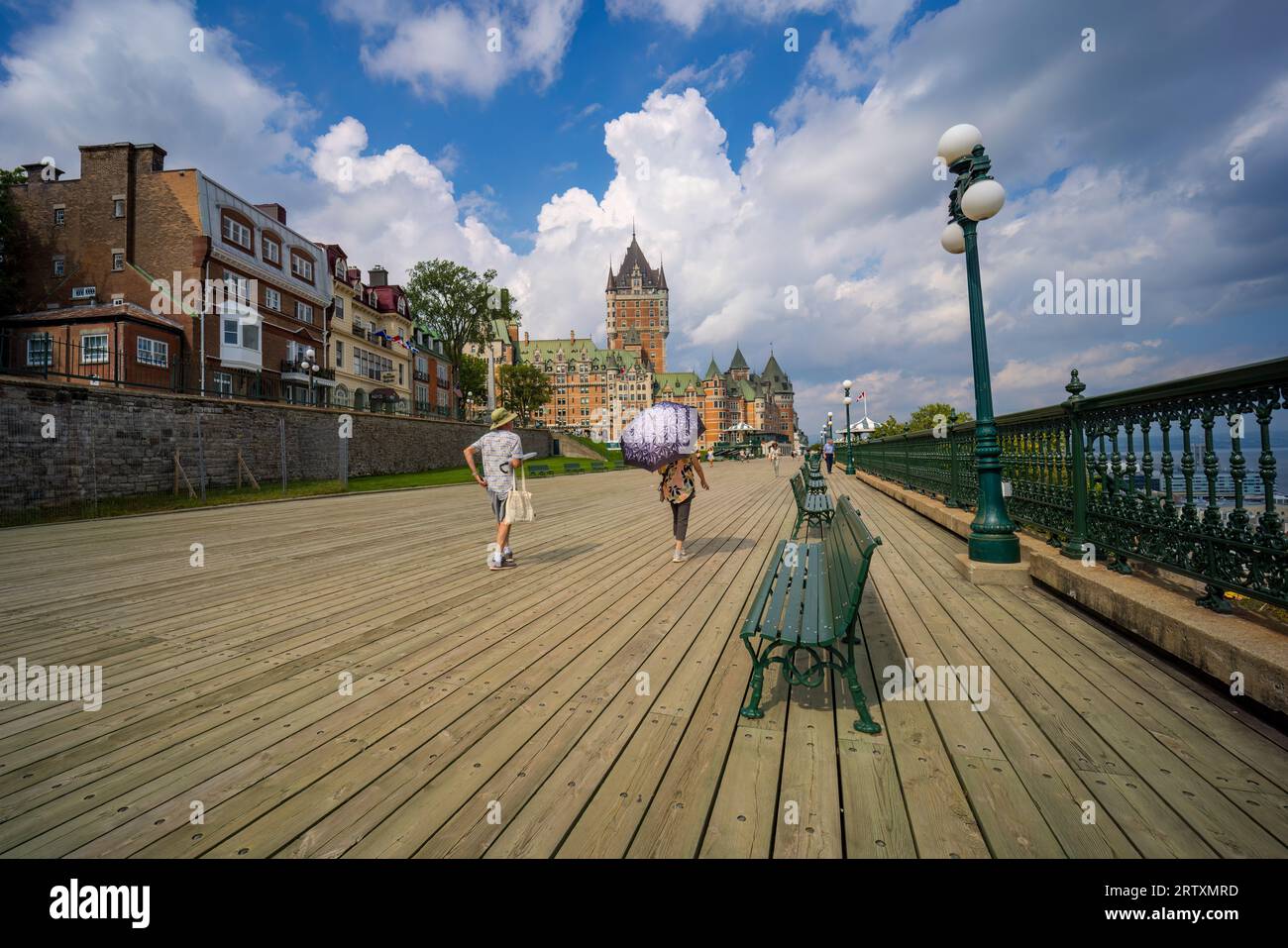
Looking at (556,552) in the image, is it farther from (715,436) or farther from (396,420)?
(715,436)

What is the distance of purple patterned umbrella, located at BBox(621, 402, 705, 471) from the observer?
6812 millimetres

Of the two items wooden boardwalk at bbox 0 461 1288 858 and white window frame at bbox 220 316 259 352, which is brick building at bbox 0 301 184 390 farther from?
wooden boardwalk at bbox 0 461 1288 858

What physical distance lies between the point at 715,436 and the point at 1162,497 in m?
132

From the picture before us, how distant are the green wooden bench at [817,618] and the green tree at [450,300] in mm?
58063

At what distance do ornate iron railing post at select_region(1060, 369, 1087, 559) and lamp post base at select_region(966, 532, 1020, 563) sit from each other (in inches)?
15.2

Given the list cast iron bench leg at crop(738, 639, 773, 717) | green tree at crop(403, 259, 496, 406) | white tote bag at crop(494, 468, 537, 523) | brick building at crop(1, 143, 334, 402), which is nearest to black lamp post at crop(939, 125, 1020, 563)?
cast iron bench leg at crop(738, 639, 773, 717)

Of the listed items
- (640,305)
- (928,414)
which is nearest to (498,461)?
(928,414)

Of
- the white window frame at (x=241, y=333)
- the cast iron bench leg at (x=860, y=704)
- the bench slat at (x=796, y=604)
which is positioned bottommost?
the cast iron bench leg at (x=860, y=704)

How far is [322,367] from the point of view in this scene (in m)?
38.3

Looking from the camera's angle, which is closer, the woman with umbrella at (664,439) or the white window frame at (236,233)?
the woman with umbrella at (664,439)

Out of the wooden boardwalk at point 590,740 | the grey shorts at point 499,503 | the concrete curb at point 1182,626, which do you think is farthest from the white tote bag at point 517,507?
the concrete curb at point 1182,626

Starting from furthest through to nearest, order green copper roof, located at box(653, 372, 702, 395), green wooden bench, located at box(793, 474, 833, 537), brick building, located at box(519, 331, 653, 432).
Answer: green copper roof, located at box(653, 372, 702, 395)
brick building, located at box(519, 331, 653, 432)
green wooden bench, located at box(793, 474, 833, 537)

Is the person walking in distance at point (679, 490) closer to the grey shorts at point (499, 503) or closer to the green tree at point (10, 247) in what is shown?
the grey shorts at point (499, 503)

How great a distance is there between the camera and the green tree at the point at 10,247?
96.1 ft
